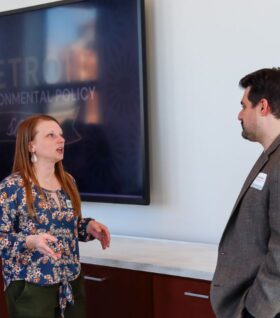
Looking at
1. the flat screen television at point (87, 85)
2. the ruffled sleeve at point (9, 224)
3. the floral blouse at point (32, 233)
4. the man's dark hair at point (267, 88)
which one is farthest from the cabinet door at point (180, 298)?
the man's dark hair at point (267, 88)

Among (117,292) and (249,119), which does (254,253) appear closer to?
(249,119)

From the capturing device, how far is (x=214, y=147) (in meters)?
2.64

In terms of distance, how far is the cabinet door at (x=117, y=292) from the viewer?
7.91ft

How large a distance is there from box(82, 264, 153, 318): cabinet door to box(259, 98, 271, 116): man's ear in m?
1.08

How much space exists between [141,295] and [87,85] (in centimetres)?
121

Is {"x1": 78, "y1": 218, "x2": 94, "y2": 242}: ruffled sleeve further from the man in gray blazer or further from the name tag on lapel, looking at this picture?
the name tag on lapel

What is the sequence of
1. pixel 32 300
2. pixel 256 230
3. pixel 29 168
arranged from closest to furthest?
pixel 256 230, pixel 32 300, pixel 29 168

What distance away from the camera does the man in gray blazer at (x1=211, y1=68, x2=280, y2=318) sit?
1.50 m

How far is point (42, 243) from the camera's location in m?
1.91

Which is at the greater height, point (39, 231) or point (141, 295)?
point (39, 231)

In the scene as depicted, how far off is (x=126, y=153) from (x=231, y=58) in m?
0.75

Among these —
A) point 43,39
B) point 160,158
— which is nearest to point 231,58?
point 160,158

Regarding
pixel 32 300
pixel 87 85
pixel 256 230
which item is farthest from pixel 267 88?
pixel 87 85

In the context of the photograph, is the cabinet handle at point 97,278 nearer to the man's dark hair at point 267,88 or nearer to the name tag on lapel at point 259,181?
the name tag on lapel at point 259,181
